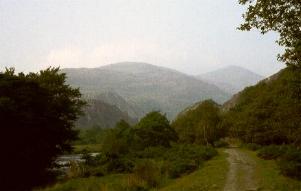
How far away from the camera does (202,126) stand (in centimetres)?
10106

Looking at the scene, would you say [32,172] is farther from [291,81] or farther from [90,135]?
[90,135]

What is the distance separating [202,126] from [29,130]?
61.8 metres

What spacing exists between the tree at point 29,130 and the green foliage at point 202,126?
2026 inches

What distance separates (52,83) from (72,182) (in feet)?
63.7

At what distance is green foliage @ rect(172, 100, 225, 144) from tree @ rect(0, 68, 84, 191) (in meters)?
51.5

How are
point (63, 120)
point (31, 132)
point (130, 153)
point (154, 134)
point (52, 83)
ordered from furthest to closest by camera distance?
point (154, 134), point (130, 153), point (52, 83), point (63, 120), point (31, 132)

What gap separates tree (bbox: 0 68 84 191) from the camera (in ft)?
137

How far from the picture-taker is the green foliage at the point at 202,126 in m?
101

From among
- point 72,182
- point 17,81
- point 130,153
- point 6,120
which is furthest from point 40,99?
point 130,153

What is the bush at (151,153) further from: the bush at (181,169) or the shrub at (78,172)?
the bush at (181,169)

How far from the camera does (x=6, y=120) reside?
135 ft

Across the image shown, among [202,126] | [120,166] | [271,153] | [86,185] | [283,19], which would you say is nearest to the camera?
[283,19]

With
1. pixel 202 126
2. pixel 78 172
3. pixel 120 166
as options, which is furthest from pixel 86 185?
pixel 202 126

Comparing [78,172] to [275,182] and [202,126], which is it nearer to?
[275,182]
